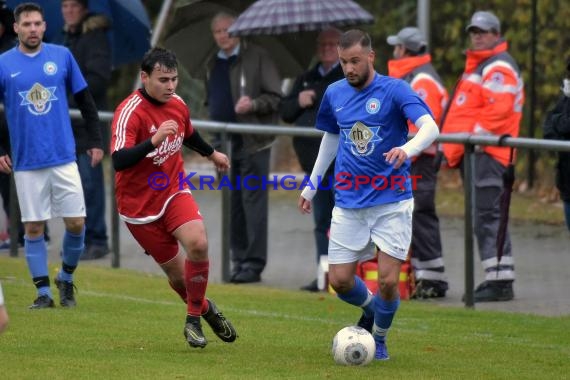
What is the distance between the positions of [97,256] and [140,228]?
17.2ft

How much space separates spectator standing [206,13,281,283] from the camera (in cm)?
1310

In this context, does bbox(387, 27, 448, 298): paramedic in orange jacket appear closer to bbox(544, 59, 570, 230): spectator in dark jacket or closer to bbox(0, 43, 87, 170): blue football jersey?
bbox(544, 59, 570, 230): spectator in dark jacket

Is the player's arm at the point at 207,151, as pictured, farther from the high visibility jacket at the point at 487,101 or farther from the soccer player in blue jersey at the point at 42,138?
the high visibility jacket at the point at 487,101

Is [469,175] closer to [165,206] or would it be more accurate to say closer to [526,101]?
[165,206]

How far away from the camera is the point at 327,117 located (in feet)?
29.8

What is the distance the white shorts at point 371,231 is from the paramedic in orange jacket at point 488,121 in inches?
115

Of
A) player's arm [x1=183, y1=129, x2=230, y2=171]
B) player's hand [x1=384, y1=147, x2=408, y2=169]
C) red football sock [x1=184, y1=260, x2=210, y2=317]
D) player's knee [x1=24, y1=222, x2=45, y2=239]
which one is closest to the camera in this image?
player's hand [x1=384, y1=147, x2=408, y2=169]

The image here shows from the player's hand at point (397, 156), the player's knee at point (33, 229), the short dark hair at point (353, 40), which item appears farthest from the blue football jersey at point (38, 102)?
the player's hand at point (397, 156)

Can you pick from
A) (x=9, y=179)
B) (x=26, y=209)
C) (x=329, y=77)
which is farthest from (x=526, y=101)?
(x=26, y=209)

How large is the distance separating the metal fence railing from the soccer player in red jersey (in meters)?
2.78

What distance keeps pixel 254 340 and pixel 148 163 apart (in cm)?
141

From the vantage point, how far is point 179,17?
14.3 m

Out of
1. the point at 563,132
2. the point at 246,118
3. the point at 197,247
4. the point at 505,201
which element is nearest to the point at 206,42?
the point at 246,118

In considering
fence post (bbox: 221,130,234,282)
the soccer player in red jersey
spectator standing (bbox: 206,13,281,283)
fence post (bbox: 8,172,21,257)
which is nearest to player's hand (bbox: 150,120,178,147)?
the soccer player in red jersey
